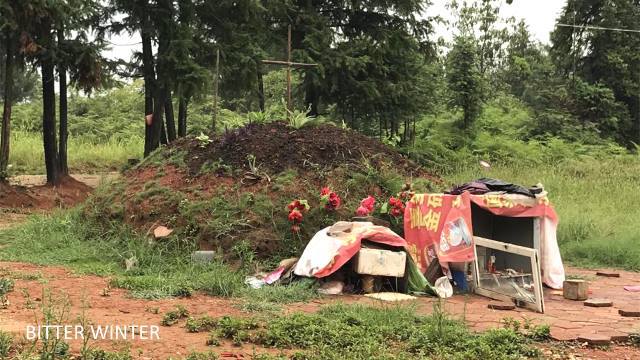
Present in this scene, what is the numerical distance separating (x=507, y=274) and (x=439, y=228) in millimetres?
832

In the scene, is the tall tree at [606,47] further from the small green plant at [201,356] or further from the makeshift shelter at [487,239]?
the small green plant at [201,356]

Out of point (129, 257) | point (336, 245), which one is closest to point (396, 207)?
point (336, 245)

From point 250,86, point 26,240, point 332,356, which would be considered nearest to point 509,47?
point 250,86

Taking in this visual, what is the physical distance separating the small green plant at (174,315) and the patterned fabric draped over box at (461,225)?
286cm

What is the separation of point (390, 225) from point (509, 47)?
30.7m

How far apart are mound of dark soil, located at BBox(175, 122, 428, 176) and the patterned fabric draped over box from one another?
6.84ft

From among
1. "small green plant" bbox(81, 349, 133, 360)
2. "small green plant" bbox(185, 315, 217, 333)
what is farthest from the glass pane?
"small green plant" bbox(81, 349, 133, 360)

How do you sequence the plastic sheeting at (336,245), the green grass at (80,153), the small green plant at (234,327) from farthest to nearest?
the green grass at (80,153) → the plastic sheeting at (336,245) → the small green plant at (234,327)

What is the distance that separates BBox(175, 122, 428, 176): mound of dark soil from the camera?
8.72 meters

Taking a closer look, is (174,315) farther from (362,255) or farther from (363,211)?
(363,211)

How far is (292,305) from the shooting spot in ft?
18.7

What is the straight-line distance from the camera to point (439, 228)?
6695 millimetres

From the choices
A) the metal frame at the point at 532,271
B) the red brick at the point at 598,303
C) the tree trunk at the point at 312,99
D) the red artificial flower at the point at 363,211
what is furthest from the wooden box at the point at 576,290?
the tree trunk at the point at 312,99

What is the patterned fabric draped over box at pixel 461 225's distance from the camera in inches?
255
